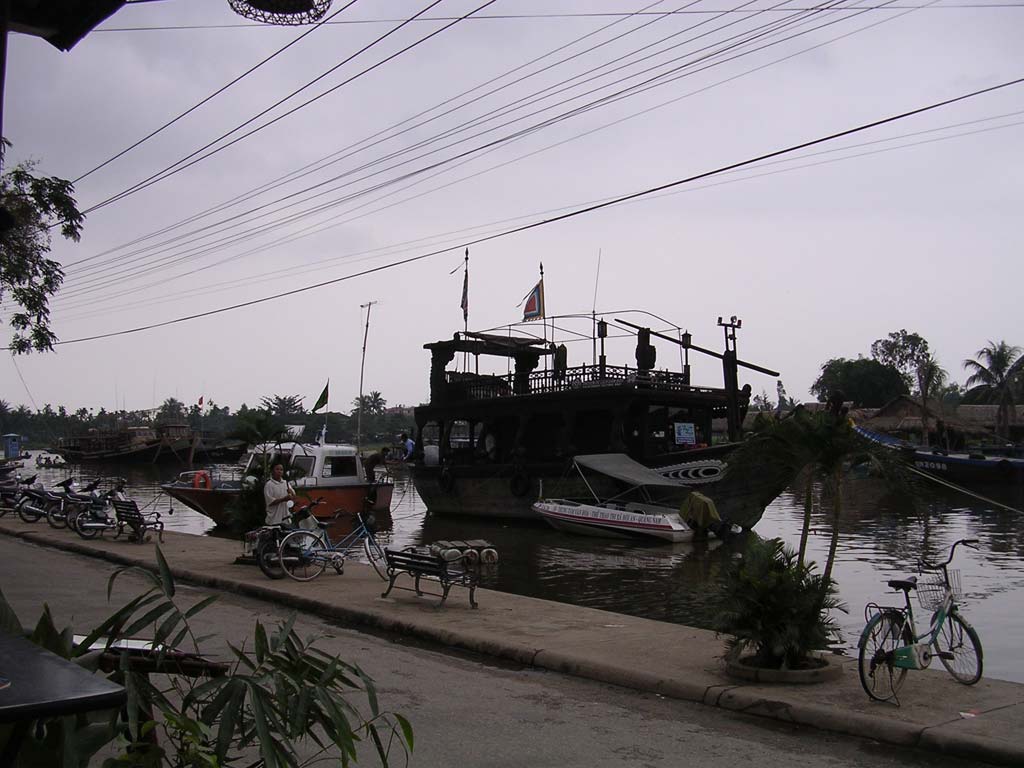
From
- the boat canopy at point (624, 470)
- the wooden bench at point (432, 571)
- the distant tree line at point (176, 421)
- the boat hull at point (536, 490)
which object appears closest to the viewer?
the wooden bench at point (432, 571)

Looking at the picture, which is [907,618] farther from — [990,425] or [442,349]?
[990,425]

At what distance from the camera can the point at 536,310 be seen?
111 ft

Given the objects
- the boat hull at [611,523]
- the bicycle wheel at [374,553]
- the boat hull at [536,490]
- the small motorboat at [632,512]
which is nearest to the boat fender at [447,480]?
the boat hull at [536,490]

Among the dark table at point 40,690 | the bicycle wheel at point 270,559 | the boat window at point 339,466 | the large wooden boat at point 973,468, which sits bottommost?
the bicycle wheel at point 270,559

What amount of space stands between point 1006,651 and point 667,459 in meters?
19.3

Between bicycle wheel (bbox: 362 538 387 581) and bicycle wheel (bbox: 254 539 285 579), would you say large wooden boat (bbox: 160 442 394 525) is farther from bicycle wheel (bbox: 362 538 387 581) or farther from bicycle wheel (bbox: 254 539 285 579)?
bicycle wheel (bbox: 362 538 387 581)

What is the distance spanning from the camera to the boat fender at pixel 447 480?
37625 millimetres

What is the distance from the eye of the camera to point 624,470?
98.3ft

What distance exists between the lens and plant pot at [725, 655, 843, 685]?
7938mm

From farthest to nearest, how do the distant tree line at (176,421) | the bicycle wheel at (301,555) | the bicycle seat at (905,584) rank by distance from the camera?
1. the distant tree line at (176,421)
2. the bicycle wheel at (301,555)
3. the bicycle seat at (905,584)

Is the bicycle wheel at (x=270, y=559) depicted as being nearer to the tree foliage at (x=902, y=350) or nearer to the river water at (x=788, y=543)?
the river water at (x=788, y=543)

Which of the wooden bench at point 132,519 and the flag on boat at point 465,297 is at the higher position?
the flag on boat at point 465,297

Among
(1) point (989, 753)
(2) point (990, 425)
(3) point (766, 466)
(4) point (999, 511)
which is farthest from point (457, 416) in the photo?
(2) point (990, 425)

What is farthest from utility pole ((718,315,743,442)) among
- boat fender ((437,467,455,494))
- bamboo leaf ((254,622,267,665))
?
A: bamboo leaf ((254,622,267,665))
